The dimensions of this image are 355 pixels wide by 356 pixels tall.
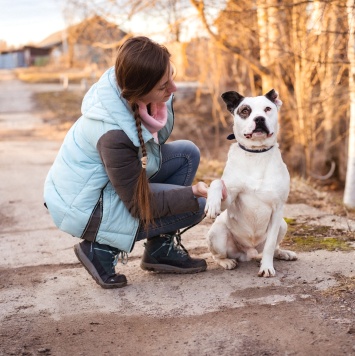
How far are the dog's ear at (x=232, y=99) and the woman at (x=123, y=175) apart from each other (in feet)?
1.16

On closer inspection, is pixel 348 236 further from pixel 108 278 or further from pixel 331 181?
pixel 331 181

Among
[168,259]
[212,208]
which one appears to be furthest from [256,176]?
[168,259]

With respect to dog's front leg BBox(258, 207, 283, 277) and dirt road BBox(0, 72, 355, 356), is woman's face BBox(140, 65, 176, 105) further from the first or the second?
dirt road BBox(0, 72, 355, 356)

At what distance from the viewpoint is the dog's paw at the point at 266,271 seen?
3938 mm

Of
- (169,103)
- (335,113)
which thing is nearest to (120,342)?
(169,103)

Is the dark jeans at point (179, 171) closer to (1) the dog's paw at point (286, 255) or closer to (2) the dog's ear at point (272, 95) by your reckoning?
(1) the dog's paw at point (286, 255)

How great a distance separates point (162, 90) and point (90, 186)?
74 cm

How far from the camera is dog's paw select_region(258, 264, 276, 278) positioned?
3.94m

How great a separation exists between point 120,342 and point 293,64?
883cm

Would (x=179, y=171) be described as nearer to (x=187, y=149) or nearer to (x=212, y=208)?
(x=187, y=149)

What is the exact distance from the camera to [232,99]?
3938 millimetres

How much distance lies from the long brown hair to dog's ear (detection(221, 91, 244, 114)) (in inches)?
19.6

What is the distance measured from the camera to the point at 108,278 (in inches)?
154

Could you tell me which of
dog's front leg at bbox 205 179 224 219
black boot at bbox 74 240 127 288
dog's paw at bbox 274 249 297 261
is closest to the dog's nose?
dog's front leg at bbox 205 179 224 219
